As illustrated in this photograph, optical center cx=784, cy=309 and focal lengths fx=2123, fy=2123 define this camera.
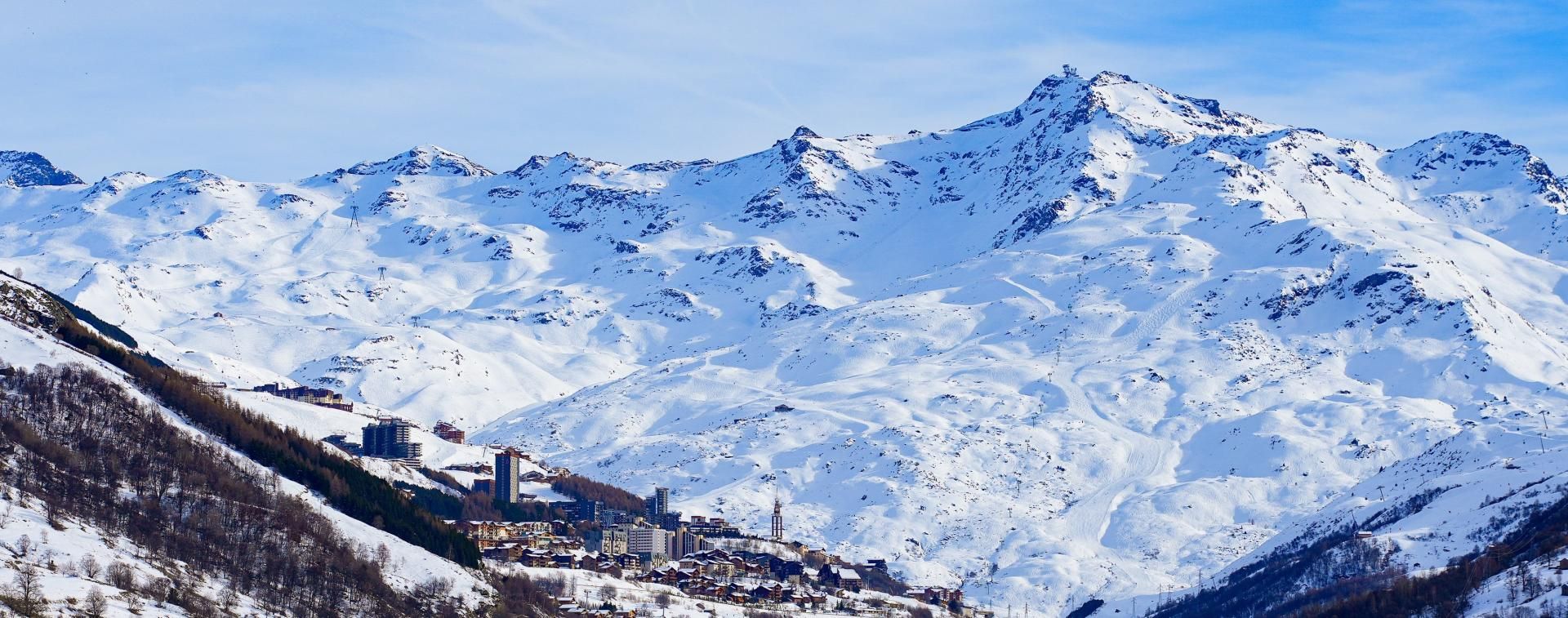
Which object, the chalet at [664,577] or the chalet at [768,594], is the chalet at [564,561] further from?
the chalet at [768,594]

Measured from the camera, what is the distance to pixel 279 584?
127m

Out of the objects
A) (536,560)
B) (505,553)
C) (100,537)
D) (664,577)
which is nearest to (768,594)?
(664,577)

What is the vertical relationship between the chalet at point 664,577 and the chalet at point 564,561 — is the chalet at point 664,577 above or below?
below

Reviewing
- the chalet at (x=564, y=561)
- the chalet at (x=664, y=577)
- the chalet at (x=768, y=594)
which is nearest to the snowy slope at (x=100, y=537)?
the chalet at (x=564, y=561)

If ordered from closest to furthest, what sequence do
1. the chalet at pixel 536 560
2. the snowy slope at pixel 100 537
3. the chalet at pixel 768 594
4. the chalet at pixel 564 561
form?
1. the snowy slope at pixel 100 537
2. the chalet at pixel 536 560
3. the chalet at pixel 564 561
4. the chalet at pixel 768 594

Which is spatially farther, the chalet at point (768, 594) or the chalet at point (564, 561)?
the chalet at point (768, 594)

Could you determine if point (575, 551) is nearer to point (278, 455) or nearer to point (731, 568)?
point (731, 568)

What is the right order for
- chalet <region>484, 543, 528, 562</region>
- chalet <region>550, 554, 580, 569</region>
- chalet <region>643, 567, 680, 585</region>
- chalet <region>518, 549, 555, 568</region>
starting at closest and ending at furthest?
chalet <region>484, 543, 528, 562</region>
chalet <region>518, 549, 555, 568</region>
chalet <region>550, 554, 580, 569</region>
chalet <region>643, 567, 680, 585</region>

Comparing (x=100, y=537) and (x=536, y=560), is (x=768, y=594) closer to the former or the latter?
(x=536, y=560)

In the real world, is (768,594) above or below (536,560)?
below

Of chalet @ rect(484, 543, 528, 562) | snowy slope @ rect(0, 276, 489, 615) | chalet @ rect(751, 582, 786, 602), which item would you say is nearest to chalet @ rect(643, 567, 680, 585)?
chalet @ rect(751, 582, 786, 602)

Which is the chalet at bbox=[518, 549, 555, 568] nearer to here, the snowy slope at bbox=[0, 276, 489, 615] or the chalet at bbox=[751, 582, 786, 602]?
the chalet at bbox=[751, 582, 786, 602]

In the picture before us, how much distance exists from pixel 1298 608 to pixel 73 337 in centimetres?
10117

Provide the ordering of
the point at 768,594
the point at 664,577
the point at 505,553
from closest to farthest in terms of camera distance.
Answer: the point at 505,553
the point at 768,594
the point at 664,577
